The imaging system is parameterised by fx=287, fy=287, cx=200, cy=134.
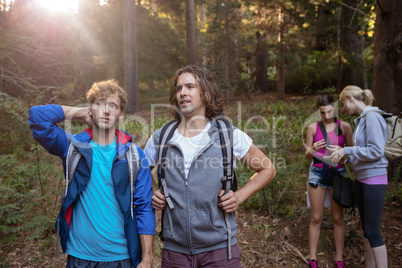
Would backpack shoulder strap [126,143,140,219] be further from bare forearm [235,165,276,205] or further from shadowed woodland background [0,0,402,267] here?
shadowed woodland background [0,0,402,267]

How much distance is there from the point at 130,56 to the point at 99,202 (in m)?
13.0

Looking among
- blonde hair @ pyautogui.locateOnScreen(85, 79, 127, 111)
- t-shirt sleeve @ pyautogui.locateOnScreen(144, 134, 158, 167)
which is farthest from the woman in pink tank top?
blonde hair @ pyautogui.locateOnScreen(85, 79, 127, 111)

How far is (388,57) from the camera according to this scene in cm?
505

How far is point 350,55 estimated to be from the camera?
1282 cm

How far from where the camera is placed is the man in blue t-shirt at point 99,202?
2.09 metres

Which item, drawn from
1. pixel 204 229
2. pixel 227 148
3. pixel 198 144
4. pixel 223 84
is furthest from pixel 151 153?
pixel 223 84

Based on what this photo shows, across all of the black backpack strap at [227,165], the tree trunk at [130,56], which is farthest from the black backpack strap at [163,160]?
the tree trunk at [130,56]

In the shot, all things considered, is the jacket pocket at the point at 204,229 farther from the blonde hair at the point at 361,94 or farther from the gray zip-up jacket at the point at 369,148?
the blonde hair at the point at 361,94

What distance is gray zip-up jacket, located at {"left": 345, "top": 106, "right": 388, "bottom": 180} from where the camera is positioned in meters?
3.12

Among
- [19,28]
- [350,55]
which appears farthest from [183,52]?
[19,28]

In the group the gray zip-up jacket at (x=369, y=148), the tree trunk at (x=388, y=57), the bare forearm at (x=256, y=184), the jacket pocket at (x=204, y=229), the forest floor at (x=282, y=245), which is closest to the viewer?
the jacket pocket at (x=204, y=229)

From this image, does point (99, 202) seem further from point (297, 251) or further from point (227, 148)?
point (297, 251)

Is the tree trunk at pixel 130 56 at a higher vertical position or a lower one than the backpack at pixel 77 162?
higher

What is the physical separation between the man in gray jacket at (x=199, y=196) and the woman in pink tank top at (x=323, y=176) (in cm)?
178
